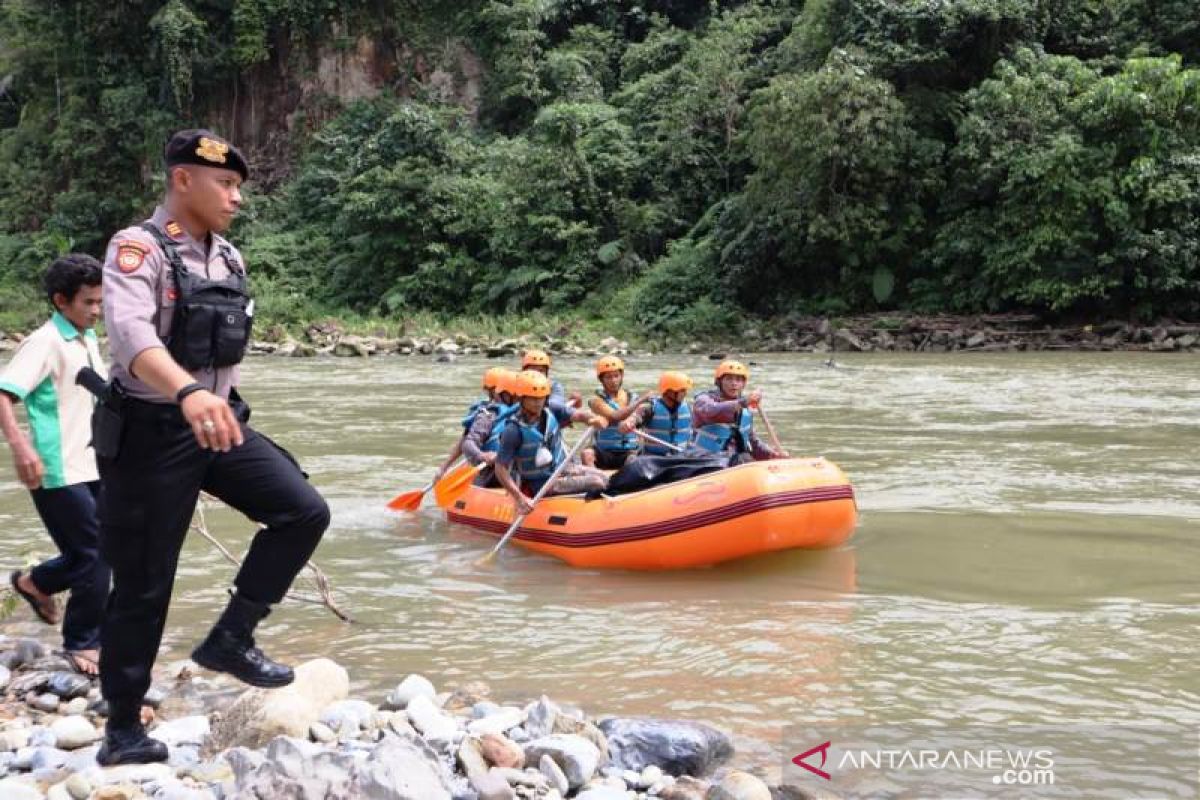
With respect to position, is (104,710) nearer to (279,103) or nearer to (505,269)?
(505,269)

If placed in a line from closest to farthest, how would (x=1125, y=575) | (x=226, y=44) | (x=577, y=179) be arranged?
(x=1125, y=575), (x=577, y=179), (x=226, y=44)

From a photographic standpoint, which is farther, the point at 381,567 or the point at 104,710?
the point at 381,567

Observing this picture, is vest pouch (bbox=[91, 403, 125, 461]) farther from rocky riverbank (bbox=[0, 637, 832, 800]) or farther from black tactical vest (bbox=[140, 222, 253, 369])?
rocky riverbank (bbox=[0, 637, 832, 800])

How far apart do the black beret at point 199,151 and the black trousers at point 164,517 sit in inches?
22.4

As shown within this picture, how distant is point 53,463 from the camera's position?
11.0 ft

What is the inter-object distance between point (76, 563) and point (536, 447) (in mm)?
3189

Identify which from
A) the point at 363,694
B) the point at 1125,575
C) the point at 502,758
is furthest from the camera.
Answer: the point at 1125,575

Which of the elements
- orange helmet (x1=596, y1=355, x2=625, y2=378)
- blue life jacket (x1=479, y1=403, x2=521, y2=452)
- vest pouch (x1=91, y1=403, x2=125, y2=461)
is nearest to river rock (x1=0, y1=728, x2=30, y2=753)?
vest pouch (x1=91, y1=403, x2=125, y2=461)

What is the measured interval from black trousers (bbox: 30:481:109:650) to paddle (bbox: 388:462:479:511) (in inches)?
144

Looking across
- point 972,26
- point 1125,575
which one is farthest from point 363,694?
point 972,26

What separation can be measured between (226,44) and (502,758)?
3194cm

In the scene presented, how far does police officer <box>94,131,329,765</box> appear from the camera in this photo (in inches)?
91.7

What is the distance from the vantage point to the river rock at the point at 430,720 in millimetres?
3000

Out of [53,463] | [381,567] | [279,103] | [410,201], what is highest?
[279,103]
